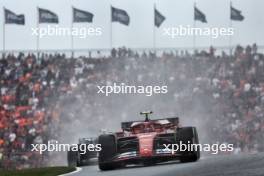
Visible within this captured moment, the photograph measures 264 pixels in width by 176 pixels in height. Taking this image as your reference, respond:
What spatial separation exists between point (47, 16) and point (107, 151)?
26.6ft

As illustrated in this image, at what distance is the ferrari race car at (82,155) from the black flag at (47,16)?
13.8ft

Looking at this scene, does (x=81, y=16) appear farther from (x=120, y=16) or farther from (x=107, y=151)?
(x=107, y=151)

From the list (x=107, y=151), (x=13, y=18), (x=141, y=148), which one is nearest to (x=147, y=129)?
(x=141, y=148)

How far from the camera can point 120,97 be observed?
24.5 meters

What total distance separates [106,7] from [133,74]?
2509 mm

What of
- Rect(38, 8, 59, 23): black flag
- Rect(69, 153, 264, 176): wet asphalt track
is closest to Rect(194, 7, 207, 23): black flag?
Rect(38, 8, 59, 23): black flag

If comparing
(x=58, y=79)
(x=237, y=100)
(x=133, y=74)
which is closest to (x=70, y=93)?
(x=58, y=79)

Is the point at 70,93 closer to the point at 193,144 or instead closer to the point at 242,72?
the point at 242,72

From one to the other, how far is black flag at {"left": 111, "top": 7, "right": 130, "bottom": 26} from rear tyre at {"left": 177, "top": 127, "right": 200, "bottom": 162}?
766cm

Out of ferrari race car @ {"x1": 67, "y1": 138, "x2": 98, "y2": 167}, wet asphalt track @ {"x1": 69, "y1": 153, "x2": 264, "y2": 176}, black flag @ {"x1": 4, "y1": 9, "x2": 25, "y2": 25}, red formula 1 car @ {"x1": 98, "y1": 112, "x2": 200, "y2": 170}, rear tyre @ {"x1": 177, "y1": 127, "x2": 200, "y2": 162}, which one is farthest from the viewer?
black flag @ {"x1": 4, "y1": 9, "x2": 25, "y2": 25}

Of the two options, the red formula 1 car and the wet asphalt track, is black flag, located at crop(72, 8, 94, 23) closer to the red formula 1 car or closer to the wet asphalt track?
the red formula 1 car

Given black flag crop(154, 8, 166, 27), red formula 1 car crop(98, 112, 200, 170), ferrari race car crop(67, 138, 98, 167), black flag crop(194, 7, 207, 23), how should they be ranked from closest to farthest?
red formula 1 car crop(98, 112, 200, 170)
ferrari race car crop(67, 138, 98, 167)
black flag crop(194, 7, 207, 23)
black flag crop(154, 8, 166, 27)

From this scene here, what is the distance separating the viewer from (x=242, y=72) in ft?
80.6

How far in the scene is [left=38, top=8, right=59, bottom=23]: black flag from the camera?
24766 millimetres
